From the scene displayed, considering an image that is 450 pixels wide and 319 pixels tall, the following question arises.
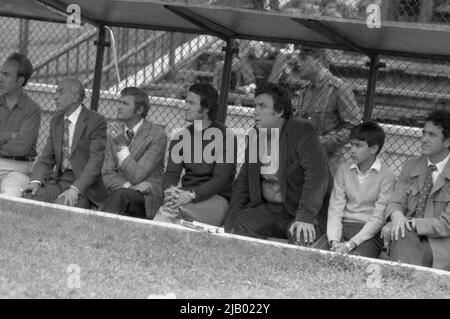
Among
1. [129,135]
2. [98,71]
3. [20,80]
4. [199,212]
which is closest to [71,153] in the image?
[129,135]

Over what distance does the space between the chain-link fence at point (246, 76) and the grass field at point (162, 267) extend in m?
2.52

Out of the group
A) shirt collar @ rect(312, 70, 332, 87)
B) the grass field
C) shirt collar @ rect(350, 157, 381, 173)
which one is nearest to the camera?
the grass field

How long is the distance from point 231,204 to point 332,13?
2.00m

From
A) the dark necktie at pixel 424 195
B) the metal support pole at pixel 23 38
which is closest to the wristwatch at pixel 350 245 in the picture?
the dark necktie at pixel 424 195

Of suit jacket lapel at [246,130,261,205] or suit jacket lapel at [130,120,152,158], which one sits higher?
suit jacket lapel at [130,120,152,158]

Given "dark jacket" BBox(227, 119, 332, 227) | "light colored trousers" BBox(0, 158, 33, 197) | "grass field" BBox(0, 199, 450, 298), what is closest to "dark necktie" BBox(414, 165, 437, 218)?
"dark jacket" BBox(227, 119, 332, 227)

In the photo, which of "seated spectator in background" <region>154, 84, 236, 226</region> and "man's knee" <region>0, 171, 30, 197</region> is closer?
"seated spectator in background" <region>154, 84, 236, 226</region>

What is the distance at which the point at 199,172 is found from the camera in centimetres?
904

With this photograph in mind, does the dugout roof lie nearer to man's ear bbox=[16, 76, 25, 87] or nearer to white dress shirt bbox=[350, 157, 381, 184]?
man's ear bbox=[16, 76, 25, 87]

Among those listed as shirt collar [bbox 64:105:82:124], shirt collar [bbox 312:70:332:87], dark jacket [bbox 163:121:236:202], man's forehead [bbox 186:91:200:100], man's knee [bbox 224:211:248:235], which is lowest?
man's knee [bbox 224:211:248:235]

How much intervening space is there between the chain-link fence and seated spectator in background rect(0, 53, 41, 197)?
1.61 metres

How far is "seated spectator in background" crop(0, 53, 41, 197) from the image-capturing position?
32.0ft
